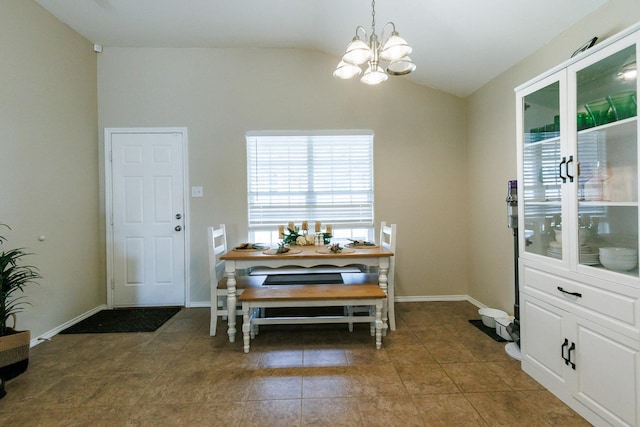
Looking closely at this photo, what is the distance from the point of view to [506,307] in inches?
113

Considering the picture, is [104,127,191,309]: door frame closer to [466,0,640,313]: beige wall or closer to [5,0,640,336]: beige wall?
[5,0,640,336]: beige wall

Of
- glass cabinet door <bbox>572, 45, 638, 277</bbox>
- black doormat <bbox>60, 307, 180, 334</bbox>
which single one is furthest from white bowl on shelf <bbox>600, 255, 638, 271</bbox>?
black doormat <bbox>60, 307, 180, 334</bbox>

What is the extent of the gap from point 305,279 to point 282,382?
1107mm

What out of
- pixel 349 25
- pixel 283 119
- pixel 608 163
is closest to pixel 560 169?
pixel 608 163

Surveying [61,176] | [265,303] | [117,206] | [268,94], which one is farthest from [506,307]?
[61,176]

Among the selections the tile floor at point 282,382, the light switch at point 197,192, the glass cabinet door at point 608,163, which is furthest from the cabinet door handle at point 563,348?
the light switch at point 197,192

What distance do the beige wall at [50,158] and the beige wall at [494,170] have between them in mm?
4313

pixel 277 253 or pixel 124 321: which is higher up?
pixel 277 253

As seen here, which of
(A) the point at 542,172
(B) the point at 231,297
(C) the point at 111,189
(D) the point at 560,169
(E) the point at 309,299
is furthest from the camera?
(C) the point at 111,189

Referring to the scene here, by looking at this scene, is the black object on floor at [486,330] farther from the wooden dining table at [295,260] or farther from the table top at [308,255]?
the table top at [308,255]

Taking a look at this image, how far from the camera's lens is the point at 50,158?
2.72 meters

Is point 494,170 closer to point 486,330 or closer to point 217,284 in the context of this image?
point 486,330

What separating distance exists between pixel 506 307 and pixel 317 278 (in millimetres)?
1884

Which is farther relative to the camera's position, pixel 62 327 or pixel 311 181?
pixel 311 181
